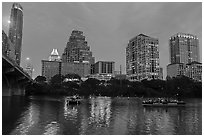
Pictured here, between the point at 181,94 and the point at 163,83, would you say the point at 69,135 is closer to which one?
the point at 181,94

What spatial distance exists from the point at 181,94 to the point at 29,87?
112 metres

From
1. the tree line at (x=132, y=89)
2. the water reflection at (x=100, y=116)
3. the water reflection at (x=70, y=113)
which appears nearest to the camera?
the water reflection at (x=100, y=116)

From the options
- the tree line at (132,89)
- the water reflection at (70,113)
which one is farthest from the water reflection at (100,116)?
the tree line at (132,89)

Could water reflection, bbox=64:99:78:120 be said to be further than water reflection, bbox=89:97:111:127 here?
Yes

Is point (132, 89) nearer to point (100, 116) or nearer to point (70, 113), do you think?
point (70, 113)

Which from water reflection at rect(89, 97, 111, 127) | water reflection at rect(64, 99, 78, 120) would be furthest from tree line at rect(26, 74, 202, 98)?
water reflection at rect(64, 99, 78, 120)

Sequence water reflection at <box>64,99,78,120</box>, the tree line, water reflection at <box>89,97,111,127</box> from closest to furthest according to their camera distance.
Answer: water reflection at <box>89,97,111,127</box>
water reflection at <box>64,99,78,120</box>
the tree line

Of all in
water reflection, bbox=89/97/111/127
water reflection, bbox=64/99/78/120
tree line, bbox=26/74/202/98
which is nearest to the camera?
water reflection, bbox=89/97/111/127

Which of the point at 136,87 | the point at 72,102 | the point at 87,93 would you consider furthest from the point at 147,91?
the point at 72,102

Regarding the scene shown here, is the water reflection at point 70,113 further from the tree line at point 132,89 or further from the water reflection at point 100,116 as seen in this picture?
the tree line at point 132,89

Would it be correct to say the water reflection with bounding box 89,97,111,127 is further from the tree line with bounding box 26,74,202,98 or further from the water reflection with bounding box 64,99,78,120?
the tree line with bounding box 26,74,202,98

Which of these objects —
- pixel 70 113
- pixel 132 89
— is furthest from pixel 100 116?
pixel 132 89

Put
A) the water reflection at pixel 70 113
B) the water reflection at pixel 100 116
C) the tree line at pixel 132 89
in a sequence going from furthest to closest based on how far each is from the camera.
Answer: the tree line at pixel 132 89
the water reflection at pixel 70 113
the water reflection at pixel 100 116

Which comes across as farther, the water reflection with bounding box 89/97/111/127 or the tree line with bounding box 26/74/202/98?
the tree line with bounding box 26/74/202/98
